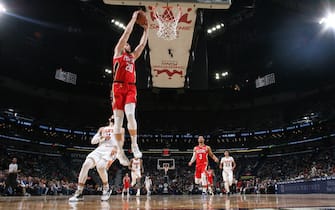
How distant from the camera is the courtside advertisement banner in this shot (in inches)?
479

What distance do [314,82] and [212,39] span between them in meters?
15.0

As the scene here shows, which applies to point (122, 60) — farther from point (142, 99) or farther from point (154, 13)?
point (142, 99)

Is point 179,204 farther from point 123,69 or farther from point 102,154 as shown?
point 123,69

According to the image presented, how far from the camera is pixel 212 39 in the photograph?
24312mm

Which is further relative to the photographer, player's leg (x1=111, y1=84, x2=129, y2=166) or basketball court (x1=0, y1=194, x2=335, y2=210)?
player's leg (x1=111, y1=84, x2=129, y2=166)

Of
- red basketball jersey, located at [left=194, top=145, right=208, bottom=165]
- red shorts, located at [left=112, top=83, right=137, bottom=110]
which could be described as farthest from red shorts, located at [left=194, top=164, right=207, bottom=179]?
red shorts, located at [left=112, top=83, right=137, bottom=110]

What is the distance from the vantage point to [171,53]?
47.6 feet

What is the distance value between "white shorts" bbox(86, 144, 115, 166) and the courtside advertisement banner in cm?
519

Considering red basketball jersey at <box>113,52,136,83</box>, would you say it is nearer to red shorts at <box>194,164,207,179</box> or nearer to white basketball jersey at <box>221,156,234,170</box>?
red shorts at <box>194,164,207,179</box>

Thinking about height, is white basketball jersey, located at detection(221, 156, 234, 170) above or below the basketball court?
above

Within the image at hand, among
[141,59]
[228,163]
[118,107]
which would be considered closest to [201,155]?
[228,163]

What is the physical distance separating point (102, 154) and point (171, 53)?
787 cm

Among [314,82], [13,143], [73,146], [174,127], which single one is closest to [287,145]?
[314,82]

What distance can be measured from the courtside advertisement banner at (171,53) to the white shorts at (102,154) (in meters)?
5.19
